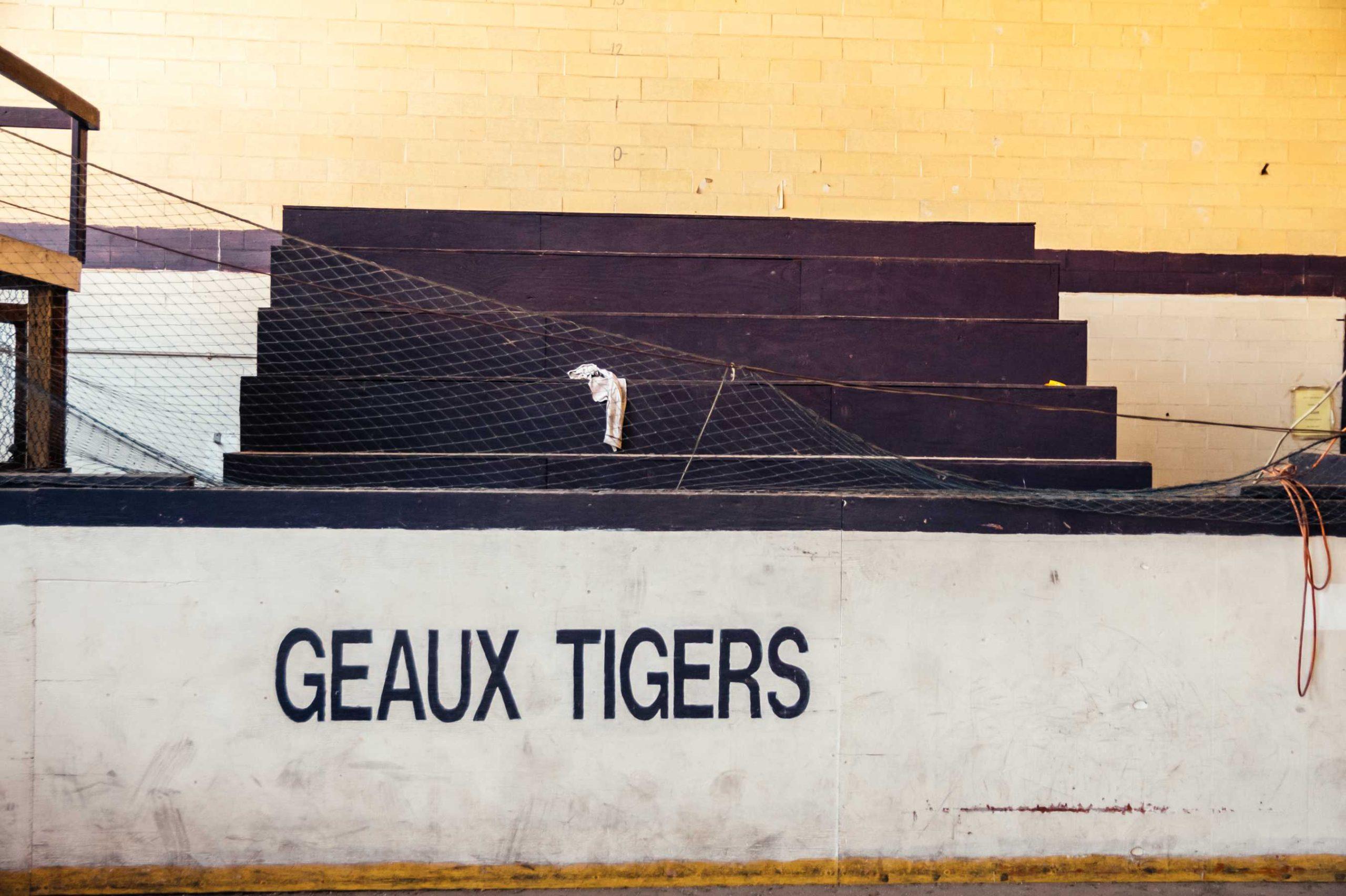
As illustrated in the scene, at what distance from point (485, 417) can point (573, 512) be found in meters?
1.22

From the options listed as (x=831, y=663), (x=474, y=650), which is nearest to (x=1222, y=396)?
(x=831, y=663)

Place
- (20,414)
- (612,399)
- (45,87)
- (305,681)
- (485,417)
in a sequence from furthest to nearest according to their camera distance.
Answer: (485,417) < (612,399) < (20,414) < (45,87) < (305,681)

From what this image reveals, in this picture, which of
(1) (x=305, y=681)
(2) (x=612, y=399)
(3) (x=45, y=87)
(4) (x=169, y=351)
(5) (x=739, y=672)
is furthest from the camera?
(4) (x=169, y=351)

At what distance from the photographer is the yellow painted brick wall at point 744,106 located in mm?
6191

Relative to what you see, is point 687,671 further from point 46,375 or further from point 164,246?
point 164,246

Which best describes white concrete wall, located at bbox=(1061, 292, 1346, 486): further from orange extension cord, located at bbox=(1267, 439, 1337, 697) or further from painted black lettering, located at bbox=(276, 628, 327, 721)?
painted black lettering, located at bbox=(276, 628, 327, 721)

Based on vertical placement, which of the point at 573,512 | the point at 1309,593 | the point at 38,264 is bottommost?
the point at 1309,593

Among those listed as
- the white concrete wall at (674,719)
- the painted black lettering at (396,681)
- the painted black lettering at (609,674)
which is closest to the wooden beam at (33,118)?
the white concrete wall at (674,719)

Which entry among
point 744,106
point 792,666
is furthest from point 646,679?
Result: point 744,106

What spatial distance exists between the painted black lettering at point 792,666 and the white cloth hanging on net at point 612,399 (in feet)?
4.13

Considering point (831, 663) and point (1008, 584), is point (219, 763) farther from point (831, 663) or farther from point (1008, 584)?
point (1008, 584)

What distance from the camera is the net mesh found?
12.7 ft

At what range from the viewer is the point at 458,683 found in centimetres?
349

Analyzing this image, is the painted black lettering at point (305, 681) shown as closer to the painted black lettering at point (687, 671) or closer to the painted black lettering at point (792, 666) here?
the painted black lettering at point (687, 671)
